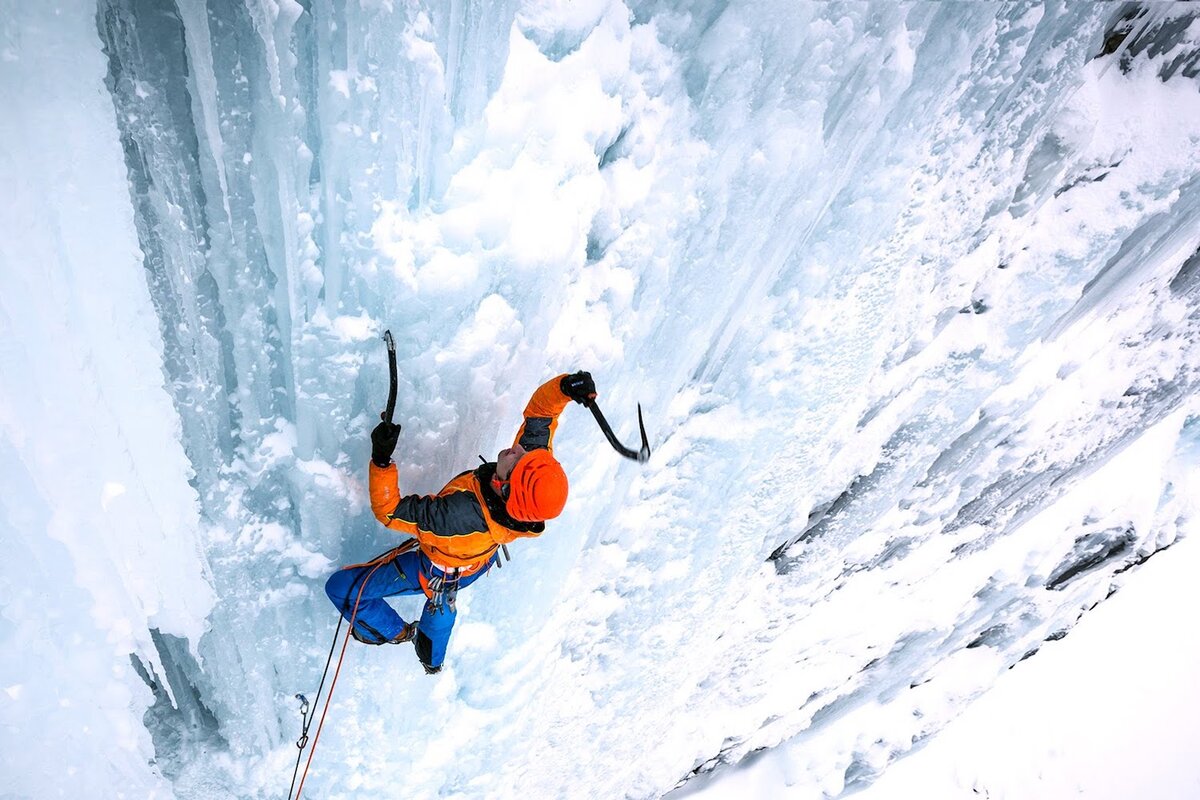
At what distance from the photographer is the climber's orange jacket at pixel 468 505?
1714 millimetres

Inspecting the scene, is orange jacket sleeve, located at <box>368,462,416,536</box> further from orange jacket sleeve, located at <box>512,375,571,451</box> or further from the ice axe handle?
orange jacket sleeve, located at <box>512,375,571,451</box>

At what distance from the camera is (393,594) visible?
1.98 metres

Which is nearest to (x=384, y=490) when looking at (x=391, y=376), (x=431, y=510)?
(x=431, y=510)

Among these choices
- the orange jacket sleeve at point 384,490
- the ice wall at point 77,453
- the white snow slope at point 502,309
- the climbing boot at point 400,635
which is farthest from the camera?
the climbing boot at point 400,635

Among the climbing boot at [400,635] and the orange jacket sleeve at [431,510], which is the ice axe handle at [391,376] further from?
the climbing boot at [400,635]

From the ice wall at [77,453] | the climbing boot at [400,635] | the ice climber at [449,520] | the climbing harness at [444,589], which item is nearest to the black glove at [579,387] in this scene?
the ice climber at [449,520]

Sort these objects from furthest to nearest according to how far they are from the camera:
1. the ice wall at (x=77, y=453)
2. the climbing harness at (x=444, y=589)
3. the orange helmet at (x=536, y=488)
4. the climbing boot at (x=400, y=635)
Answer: the climbing boot at (x=400, y=635), the climbing harness at (x=444, y=589), the orange helmet at (x=536, y=488), the ice wall at (x=77, y=453)

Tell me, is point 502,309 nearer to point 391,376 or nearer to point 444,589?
point 391,376

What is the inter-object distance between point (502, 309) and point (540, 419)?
30 cm

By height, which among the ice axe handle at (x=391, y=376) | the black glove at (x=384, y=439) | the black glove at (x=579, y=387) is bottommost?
the black glove at (x=579, y=387)

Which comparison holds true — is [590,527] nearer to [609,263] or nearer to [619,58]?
[609,263]

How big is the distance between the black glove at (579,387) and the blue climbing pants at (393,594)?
0.67 metres

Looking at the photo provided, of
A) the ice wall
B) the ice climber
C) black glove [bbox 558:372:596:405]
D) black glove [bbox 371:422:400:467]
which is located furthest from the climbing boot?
black glove [bbox 558:372:596:405]

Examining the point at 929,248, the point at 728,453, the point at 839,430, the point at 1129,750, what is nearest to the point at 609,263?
the point at 728,453
